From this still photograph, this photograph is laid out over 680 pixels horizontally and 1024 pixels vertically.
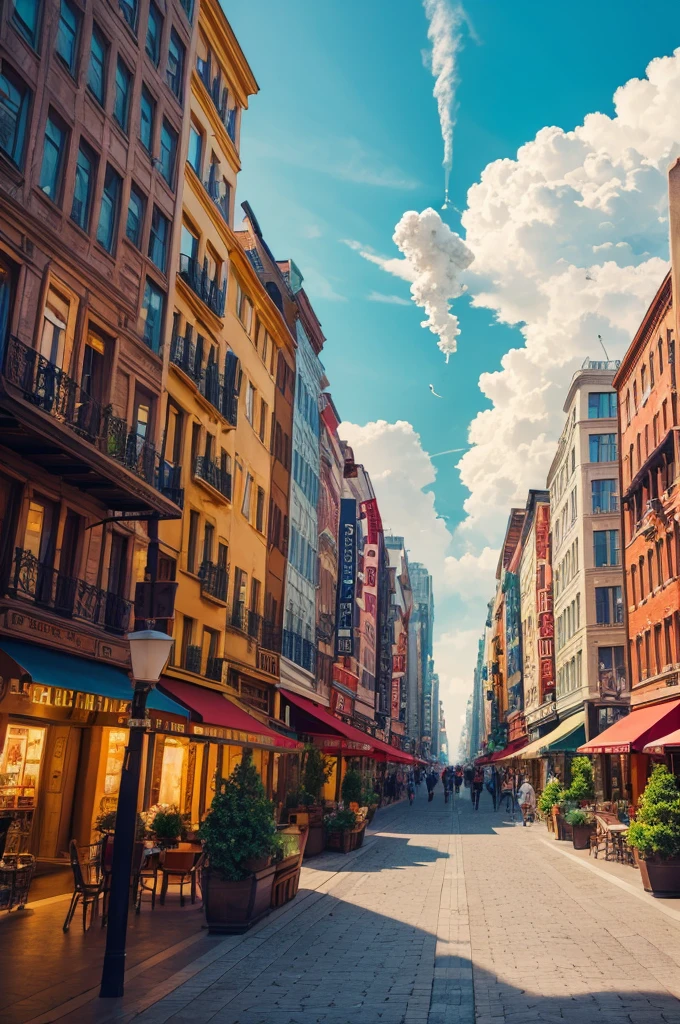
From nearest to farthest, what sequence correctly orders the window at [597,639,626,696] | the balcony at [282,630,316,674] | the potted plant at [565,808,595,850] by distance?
the potted plant at [565,808,595,850]
the balcony at [282,630,316,674]
the window at [597,639,626,696]

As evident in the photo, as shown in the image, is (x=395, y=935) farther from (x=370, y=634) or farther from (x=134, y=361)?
(x=370, y=634)

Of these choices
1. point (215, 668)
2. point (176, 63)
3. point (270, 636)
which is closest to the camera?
point (176, 63)

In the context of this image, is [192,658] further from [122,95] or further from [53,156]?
[122,95]

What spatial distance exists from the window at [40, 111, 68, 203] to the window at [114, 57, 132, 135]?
3.36 m

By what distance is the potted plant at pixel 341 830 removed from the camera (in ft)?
88.9

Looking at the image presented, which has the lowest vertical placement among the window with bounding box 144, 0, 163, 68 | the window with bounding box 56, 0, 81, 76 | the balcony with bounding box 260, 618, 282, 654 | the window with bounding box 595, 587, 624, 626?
the balcony with bounding box 260, 618, 282, 654

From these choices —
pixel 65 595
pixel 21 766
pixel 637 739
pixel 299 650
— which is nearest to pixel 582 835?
pixel 637 739

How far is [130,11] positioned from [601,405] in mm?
38361

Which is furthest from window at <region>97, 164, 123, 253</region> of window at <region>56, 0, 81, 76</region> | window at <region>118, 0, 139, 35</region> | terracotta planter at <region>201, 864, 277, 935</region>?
terracotta planter at <region>201, 864, 277, 935</region>

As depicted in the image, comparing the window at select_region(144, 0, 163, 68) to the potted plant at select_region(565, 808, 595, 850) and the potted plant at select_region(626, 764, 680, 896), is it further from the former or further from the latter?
the potted plant at select_region(565, 808, 595, 850)

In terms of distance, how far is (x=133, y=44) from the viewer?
23.5 m

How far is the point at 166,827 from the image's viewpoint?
18.9 meters

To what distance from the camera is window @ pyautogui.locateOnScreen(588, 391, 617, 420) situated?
55469 mm

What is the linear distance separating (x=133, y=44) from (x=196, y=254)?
6606 mm
